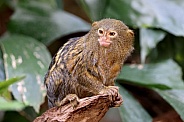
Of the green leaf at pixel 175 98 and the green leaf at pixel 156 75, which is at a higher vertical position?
the green leaf at pixel 156 75

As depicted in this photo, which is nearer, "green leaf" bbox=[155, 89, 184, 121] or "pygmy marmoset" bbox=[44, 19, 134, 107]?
"pygmy marmoset" bbox=[44, 19, 134, 107]

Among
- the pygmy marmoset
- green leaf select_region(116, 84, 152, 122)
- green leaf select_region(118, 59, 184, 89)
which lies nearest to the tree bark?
the pygmy marmoset

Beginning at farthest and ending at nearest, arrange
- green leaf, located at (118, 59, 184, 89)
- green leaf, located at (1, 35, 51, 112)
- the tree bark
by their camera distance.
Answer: green leaf, located at (118, 59, 184, 89), green leaf, located at (1, 35, 51, 112), the tree bark

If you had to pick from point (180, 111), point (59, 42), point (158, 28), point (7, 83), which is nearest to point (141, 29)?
point (158, 28)

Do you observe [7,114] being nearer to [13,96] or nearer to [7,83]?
[13,96]

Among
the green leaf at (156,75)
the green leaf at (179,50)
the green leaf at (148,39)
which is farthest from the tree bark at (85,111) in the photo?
the green leaf at (179,50)

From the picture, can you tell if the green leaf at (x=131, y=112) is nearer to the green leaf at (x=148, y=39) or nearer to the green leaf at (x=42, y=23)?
the green leaf at (x=148, y=39)

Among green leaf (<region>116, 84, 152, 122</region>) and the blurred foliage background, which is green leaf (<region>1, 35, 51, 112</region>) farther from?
green leaf (<region>116, 84, 152, 122</region>)
